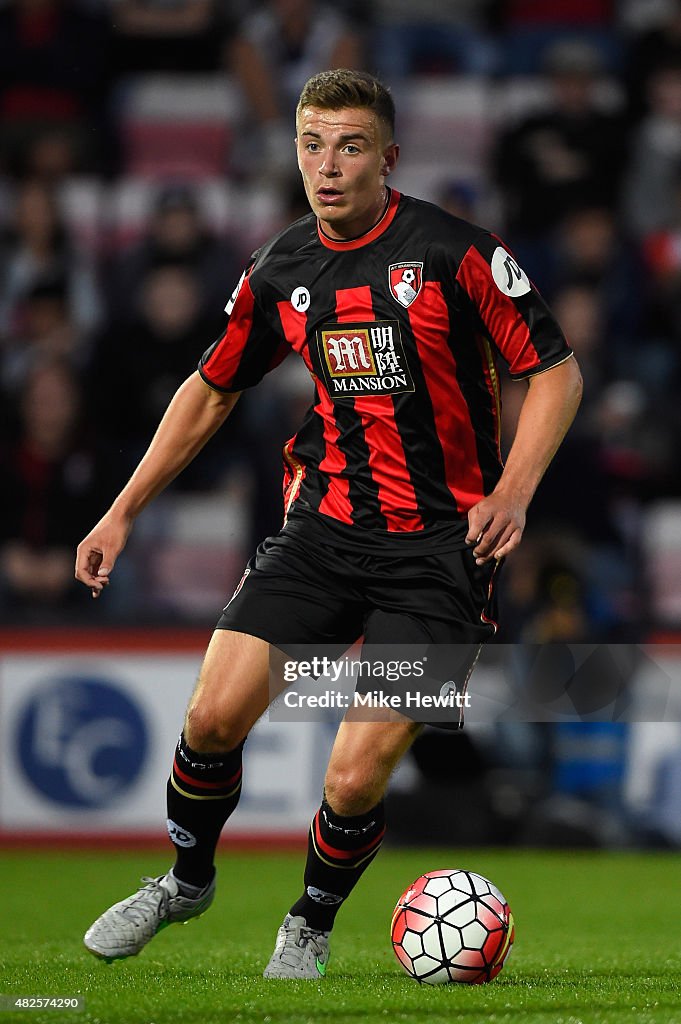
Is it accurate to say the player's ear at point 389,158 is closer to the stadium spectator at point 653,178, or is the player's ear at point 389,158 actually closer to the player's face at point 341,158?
the player's face at point 341,158

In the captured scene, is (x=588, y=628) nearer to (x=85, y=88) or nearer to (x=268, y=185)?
(x=268, y=185)

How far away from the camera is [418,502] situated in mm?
4008

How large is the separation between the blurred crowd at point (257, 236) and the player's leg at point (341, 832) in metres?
4.37

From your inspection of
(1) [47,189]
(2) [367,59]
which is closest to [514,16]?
(2) [367,59]

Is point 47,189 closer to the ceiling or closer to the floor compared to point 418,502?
closer to the ceiling

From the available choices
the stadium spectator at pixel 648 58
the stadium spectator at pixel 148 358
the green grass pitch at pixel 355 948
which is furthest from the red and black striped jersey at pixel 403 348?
the stadium spectator at pixel 648 58

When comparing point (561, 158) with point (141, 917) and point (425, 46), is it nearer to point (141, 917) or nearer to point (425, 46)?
point (425, 46)

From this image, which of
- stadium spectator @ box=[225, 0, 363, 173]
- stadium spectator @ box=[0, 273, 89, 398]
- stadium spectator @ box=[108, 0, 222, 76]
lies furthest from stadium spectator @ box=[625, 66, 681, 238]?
stadium spectator @ box=[0, 273, 89, 398]

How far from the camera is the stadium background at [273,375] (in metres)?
8.22

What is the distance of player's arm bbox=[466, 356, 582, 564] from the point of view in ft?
11.8

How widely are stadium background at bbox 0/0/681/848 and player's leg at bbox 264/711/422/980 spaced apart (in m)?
4.16

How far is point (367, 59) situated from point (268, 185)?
1.20 m

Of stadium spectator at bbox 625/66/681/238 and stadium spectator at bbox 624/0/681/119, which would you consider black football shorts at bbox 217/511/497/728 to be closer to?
stadium spectator at bbox 625/66/681/238

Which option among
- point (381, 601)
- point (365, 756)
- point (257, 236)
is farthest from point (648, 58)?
point (365, 756)
